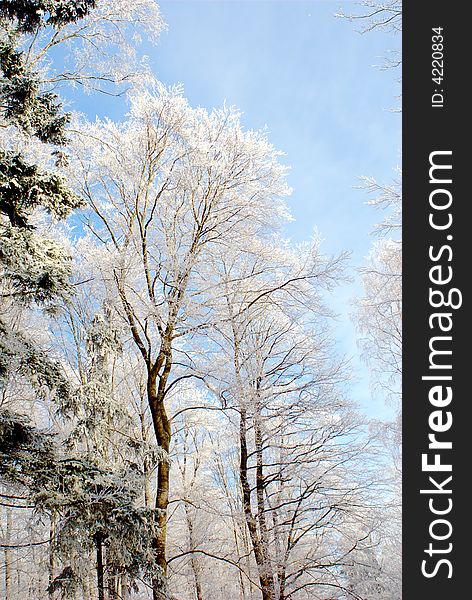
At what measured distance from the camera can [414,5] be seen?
128 inches

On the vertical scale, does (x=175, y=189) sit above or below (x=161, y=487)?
above

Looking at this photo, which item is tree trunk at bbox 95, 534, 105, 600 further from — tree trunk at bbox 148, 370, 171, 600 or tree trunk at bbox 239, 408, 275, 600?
tree trunk at bbox 239, 408, 275, 600

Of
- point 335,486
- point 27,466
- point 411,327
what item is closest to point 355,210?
point 335,486

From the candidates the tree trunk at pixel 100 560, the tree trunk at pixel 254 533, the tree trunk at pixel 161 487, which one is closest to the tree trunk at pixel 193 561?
the tree trunk at pixel 254 533

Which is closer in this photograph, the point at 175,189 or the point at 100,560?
the point at 100,560

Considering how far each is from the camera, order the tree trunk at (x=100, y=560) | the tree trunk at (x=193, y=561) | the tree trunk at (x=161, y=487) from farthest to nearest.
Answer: the tree trunk at (x=193, y=561)
the tree trunk at (x=100, y=560)
the tree trunk at (x=161, y=487)

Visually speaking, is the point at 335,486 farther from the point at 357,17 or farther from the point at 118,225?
the point at 357,17

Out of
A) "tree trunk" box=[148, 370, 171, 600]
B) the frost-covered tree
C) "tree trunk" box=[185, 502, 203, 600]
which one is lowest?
"tree trunk" box=[185, 502, 203, 600]

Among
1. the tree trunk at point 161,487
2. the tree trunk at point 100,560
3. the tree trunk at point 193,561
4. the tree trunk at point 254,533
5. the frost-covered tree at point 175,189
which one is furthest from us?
the tree trunk at point 193,561

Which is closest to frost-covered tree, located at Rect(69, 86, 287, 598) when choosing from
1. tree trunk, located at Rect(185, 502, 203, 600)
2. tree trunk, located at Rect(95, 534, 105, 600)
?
tree trunk, located at Rect(95, 534, 105, 600)

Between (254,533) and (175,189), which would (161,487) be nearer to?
(254,533)

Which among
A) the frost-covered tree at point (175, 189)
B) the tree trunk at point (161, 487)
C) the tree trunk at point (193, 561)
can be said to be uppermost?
the frost-covered tree at point (175, 189)

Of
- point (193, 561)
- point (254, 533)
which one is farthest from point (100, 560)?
point (193, 561)

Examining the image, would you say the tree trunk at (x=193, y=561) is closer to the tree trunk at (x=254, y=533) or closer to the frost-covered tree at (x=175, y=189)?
the tree trunk at (x=254, y=533)
